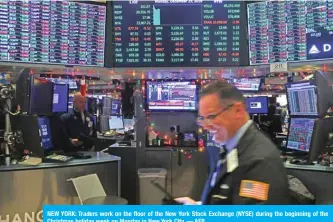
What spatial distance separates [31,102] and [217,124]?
267 centimetres

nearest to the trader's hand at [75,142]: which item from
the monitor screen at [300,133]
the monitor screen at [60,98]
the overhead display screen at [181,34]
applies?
the monitor screen at [60,98]

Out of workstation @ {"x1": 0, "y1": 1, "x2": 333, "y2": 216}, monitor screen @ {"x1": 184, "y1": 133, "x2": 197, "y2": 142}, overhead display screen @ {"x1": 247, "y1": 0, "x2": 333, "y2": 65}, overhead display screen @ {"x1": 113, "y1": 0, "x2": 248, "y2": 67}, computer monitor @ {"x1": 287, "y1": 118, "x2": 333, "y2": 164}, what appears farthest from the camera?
monitor screen @ {"x1": 184, "y1": 133, "x2": 197, "y2": 142}

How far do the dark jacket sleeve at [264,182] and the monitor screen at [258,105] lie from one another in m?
6.57

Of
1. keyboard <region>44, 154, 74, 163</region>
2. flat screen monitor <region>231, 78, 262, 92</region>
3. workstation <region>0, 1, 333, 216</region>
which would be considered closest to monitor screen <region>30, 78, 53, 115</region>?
workstation <region>0, 1, 333, 216</region>

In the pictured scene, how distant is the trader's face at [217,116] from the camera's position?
1.57 m

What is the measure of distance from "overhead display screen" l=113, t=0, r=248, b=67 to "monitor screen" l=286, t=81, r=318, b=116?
0.67 metres

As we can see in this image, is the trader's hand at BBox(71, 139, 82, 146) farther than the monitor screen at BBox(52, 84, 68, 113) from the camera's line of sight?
Yes

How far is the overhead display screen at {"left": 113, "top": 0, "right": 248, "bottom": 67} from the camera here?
14.3 ft

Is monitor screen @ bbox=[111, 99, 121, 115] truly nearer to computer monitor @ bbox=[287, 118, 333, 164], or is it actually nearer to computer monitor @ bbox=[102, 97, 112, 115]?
computer monitor @ bbox=[102, 97, 112, 115]

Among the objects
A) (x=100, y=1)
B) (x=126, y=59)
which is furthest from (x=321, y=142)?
(x=100, y=1)

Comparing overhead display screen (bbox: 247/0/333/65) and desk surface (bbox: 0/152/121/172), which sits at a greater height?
overhead display screen (bbox: 247/0/333/65)

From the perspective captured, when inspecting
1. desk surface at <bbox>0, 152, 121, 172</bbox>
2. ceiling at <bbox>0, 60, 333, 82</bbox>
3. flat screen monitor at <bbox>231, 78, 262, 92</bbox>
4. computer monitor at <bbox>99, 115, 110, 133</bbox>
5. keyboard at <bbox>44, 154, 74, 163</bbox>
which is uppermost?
flat screen monitor at <bbox>231, 78, 262, 92</bbox>

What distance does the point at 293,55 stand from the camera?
4113mm

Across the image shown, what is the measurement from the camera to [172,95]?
526 cm
